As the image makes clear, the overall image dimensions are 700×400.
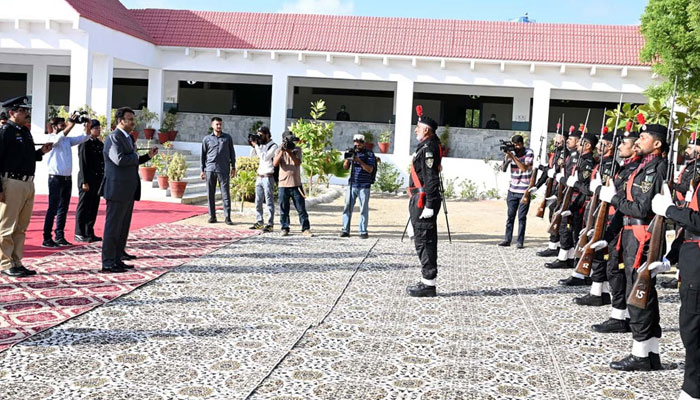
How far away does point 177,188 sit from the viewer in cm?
1485

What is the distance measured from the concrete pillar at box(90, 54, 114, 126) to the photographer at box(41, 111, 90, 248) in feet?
27.5

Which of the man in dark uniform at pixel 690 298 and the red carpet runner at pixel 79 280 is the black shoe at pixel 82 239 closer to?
the red carpet runner at pixel 79 280

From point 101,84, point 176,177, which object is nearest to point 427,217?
point 176,177

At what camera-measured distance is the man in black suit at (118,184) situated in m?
7.77

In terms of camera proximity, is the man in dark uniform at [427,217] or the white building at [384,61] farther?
the white building at [384,61]

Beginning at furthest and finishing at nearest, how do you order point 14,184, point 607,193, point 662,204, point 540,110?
point 540,110 → point 14,184 → point 607,193 → point 662,204

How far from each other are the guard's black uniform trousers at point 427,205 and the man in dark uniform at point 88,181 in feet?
15.1

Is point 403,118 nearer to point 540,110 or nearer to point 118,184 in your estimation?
point 540,110

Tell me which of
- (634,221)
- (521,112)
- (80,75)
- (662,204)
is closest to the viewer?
(662,204)

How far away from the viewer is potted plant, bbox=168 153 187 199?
1486 centimetres

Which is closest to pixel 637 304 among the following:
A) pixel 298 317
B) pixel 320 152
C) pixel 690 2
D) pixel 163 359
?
pixel 298 317

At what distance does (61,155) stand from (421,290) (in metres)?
5.26

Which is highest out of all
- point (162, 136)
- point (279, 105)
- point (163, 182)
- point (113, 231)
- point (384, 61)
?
point (384, 61)

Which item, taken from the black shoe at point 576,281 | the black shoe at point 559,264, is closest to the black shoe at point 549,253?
Answer: the black shoe at point 559,264
